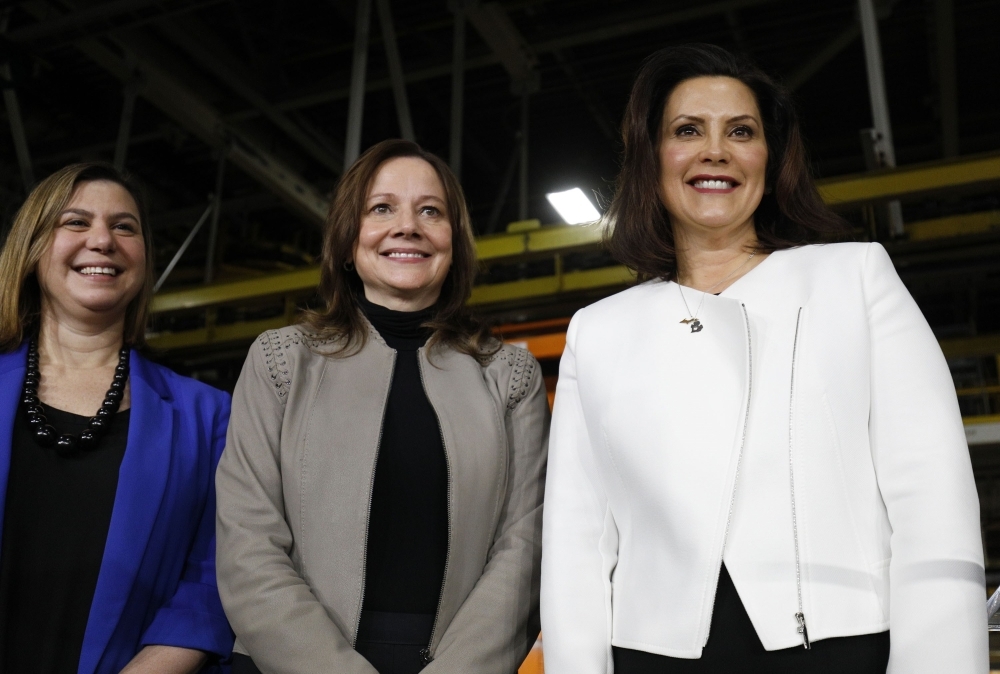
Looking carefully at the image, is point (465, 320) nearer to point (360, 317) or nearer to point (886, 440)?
point (360, 317)

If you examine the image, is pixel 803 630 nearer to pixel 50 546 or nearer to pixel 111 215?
pixel 50 546

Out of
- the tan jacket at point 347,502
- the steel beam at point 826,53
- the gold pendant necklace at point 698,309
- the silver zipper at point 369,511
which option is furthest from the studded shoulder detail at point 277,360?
the steel beam at point 826,53

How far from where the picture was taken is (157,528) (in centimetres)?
203

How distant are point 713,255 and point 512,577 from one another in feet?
2.32

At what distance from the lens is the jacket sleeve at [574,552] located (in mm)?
1504

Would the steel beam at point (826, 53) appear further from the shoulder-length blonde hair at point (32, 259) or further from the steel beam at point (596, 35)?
the shoulder-length blonde hair at point (32, 259)

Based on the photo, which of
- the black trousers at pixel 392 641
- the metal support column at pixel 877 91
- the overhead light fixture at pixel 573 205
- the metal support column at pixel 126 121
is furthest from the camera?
the metal support column at pixel 126 121

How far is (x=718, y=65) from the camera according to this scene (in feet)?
5.99

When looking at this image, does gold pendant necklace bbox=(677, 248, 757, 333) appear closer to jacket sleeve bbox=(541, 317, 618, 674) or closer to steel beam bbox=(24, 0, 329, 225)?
jacket sleeve bbox=(541, 317, 618, 674)

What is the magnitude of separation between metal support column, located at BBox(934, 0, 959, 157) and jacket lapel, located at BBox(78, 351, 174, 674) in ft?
19.7

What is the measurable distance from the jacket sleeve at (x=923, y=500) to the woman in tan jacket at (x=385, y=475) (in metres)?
0.71

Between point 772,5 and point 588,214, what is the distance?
250cm

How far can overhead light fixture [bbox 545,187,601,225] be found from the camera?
596 cm

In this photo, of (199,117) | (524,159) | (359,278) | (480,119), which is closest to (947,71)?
(524,159)
